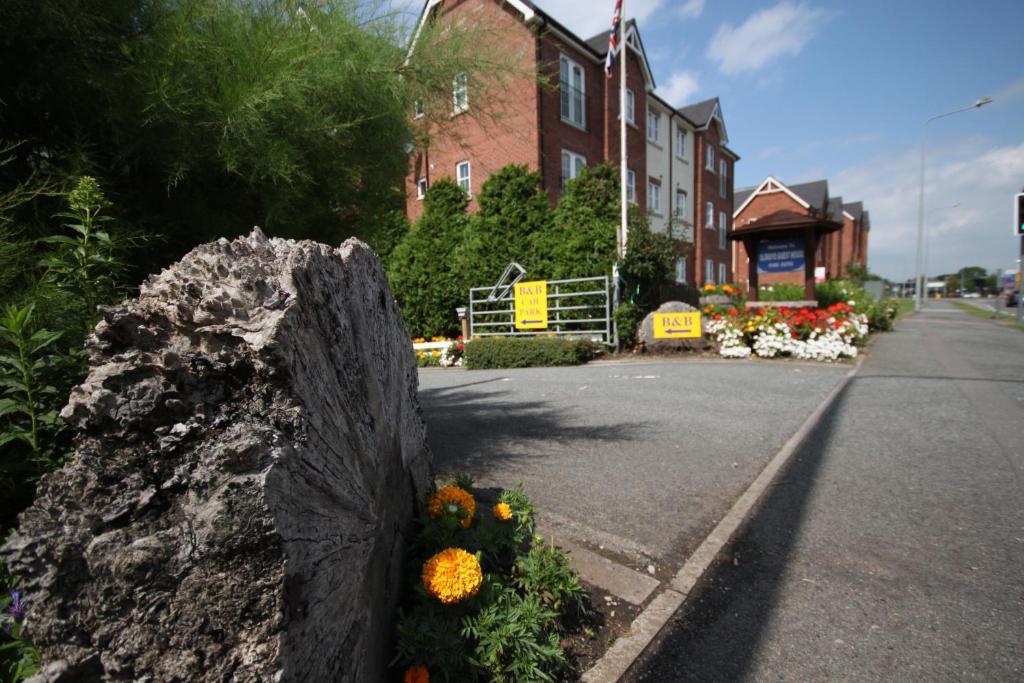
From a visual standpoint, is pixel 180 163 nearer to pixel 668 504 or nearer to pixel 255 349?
pixel 255 349

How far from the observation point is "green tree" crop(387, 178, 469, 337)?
1686 cm

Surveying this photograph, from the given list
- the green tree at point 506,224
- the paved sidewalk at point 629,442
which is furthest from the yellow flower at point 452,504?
the green tree at point 506,224

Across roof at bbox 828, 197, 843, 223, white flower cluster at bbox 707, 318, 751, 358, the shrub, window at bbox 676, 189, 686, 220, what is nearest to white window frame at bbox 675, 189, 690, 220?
window at bbox 676, 189, 686, 220

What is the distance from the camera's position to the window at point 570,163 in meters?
18.6

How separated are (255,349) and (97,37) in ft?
6.52

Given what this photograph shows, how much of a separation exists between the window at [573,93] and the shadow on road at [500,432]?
47.0ft

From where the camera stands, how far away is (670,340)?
1222 centimetres

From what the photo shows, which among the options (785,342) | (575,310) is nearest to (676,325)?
(785,342)

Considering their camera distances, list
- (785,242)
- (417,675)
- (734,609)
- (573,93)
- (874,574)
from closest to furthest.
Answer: (417,675), (734,609), (874,574), (785,242), (573,93)

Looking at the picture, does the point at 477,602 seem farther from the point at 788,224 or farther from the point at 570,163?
the point at 570,163

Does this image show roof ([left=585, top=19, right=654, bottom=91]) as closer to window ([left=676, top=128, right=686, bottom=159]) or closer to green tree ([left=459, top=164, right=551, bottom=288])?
window ([left=676, top=128, right=686, bottom=159])

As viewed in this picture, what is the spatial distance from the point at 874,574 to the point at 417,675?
2388mm

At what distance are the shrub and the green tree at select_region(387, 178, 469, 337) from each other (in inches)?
180

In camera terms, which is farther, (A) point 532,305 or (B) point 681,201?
(B) point 681,201
